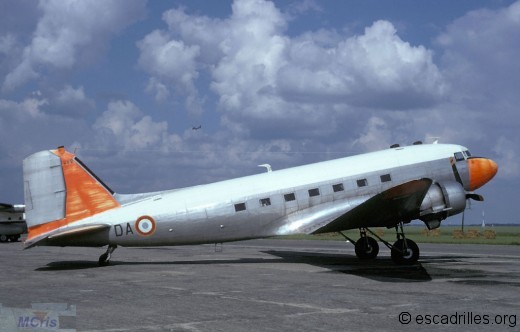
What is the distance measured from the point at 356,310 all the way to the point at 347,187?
449 inches

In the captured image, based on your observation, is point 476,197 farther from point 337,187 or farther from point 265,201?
point 265,201

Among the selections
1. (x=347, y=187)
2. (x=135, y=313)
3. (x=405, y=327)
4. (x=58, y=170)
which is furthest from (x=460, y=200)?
(x=58, y=170)

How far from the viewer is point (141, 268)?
21203 mm

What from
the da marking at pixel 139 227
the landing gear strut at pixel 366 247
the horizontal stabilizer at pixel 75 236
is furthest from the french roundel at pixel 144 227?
the landing gear strut at pixel 366 247

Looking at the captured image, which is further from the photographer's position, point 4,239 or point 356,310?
point 4,239

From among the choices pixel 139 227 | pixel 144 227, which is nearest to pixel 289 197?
pixel 144 227

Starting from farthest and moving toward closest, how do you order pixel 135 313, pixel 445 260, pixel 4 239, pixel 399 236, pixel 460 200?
1. pixel 4 239
2. pixel 445 260
3. pixel 399 236
4. pixel 460 200
5. pixel 135 313

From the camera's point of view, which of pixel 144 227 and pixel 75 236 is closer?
pixel 75 236

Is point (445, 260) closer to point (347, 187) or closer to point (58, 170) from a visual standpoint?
point (347, 187)

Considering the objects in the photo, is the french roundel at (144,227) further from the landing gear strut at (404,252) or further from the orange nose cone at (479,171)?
the orange nose cone at (479,171)

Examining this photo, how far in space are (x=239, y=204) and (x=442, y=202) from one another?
7.52 metres

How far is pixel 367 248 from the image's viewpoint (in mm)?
24297

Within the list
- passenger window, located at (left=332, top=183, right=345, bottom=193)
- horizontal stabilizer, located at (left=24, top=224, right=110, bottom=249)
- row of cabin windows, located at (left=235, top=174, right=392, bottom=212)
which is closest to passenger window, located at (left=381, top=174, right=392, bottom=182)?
row of cabin windows, located at (left=235, top=174, right=392, bottom=212)

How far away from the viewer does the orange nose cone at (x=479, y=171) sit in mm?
23250
